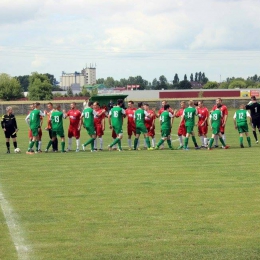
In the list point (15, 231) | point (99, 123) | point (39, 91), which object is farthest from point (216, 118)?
point (39, 91)

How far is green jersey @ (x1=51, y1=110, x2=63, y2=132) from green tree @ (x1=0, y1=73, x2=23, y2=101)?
88.4 meters

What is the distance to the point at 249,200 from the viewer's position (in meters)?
12.0

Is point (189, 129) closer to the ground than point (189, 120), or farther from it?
closer to the ground

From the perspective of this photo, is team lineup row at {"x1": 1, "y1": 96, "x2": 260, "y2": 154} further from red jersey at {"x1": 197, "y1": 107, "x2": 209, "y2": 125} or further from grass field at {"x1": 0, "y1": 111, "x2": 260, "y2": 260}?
grass field at {"x1": 0, "y1": 111, "x2": 260, "y2": 260}

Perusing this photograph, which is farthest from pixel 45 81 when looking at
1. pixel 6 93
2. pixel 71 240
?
pixel 71 240

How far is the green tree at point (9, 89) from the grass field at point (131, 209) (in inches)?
3677

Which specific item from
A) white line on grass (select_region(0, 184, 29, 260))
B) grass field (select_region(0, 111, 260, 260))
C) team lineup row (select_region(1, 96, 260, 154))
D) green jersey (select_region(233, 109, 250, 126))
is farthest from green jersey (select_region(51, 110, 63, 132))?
white line on grass (select_region(0, 184, 29, 260))

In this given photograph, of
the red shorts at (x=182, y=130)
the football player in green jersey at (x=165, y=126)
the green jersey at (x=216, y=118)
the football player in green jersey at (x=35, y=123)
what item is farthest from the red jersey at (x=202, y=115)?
the football player in green jersey at (x=35, y=123)

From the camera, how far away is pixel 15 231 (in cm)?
944

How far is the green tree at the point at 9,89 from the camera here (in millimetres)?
111000

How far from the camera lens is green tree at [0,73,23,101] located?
111000 millimetres

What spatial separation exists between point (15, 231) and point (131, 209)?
2.39 meters

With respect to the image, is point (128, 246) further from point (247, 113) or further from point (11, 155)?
point (247, 113)

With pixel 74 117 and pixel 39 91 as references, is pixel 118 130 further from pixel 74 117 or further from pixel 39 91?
pixel 39 91
